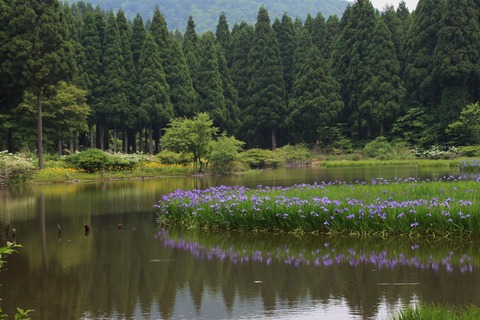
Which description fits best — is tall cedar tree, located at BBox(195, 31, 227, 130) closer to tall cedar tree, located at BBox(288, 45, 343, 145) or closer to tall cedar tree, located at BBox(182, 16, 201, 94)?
tall cedar tree, located at BBox(182, 16, 201, 94)

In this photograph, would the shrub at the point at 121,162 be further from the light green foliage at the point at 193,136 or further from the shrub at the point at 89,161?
the light green foliage at the point at 193,136

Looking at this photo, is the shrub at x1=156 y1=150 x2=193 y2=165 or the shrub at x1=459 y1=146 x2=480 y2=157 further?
the shrub at x1=459 y1=146 x2=480 y2=157

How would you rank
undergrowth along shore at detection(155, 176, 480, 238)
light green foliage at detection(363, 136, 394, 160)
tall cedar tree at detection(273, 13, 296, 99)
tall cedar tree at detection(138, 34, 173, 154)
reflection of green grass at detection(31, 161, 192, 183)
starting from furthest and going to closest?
1. tall cedar tree at detection(273, 13, 296, 99)
2. light green foliage at detection(363, 136, 394, 160)
3. tall cedar tree at detection(138, 34, 173, 154)
4. reflection of green grass at detection(31, 161, 192, 183)
5. undergrowth along shore at detection(155, 176, 480, 238)

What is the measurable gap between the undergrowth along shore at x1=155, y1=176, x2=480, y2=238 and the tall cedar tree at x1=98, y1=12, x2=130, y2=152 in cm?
3925

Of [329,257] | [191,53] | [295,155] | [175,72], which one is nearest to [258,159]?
[295,155]

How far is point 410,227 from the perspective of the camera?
1391cm

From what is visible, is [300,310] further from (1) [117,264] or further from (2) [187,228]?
(2) [187,228]

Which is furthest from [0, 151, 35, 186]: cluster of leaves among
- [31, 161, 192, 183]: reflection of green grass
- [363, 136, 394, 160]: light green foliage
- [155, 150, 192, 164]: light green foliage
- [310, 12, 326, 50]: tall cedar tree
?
[310, 12, 326, 50]: tall cedar tree

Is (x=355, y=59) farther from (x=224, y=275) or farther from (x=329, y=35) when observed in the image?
(x=224, y=275)

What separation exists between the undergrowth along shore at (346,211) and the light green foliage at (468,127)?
3955cm

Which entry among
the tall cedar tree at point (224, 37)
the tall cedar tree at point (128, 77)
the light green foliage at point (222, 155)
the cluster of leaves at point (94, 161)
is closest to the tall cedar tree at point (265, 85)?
the tall cedar tree at point (224, 37)

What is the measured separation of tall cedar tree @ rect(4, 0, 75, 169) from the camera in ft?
117

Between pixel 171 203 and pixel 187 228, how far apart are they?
137 cm

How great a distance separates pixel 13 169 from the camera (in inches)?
1335
